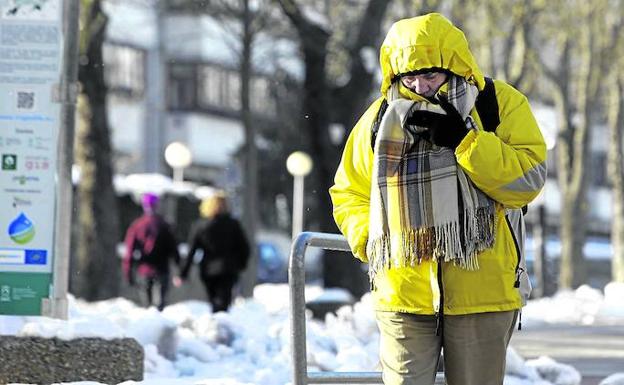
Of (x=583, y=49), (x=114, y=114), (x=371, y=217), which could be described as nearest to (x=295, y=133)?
(x=114, y=114)

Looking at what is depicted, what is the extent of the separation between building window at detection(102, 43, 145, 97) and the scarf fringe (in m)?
45.9

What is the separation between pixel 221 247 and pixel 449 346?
12.0m

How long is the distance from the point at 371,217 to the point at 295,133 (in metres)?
41.3

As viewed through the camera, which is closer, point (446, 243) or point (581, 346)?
point (446, 243)

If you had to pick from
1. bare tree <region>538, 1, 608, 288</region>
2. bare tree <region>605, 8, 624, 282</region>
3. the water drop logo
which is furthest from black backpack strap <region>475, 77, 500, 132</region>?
bare tree <region>605, 8, 624, 282</region>

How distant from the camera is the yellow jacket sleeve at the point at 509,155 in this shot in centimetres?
475

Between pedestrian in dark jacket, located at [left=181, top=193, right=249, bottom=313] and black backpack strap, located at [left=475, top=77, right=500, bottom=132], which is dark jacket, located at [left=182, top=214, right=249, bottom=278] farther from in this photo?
black backpack strap, located at [left=475, top=77, right=500, bottom=132]

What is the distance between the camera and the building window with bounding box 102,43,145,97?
51.0m

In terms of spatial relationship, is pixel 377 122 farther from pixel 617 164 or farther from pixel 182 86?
pixel 182 86

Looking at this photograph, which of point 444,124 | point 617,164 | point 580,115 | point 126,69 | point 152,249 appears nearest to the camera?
point 444,124

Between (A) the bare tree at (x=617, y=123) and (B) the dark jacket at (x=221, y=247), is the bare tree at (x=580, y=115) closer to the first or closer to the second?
(A) the bare tree at (x=617, y=123)

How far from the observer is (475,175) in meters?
4.80

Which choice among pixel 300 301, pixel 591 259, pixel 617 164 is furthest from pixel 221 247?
pixel 591 259

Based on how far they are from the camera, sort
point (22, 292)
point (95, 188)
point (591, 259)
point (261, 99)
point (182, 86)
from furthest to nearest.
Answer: point (591, 259)
point (182, 86)
point (261, 99)
point (95, 188)
point (22, 292)
